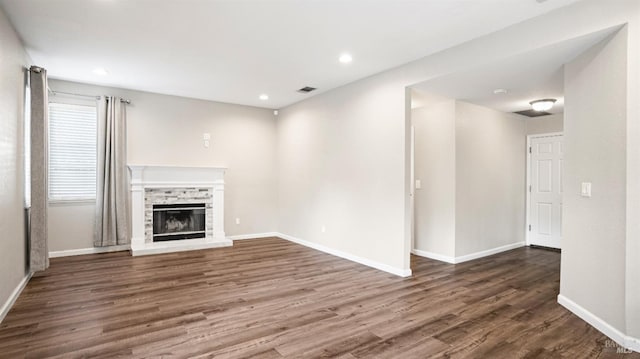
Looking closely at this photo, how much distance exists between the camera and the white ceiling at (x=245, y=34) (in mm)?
2969

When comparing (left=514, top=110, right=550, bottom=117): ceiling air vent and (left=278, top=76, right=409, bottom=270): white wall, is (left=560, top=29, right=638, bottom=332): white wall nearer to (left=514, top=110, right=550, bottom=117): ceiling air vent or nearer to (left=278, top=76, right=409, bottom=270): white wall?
(left=278, top=76, right=409, bottom=270): white wall

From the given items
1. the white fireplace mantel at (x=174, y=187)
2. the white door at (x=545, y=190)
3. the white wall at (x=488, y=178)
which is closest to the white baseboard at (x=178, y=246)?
the white fireplace mantel at (x=174, y=187)

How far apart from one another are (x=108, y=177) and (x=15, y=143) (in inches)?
83.9

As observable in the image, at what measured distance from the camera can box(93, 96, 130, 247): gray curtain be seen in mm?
5496

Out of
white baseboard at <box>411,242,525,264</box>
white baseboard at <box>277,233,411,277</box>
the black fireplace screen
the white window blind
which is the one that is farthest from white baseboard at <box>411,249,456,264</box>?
the white window blind

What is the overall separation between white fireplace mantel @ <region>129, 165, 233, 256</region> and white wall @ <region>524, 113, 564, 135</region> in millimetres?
5951

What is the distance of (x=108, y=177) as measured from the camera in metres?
5.51

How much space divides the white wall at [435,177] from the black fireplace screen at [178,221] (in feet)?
13.2

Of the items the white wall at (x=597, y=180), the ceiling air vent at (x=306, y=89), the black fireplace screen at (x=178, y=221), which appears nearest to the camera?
the white wall at (x=597, y=180)

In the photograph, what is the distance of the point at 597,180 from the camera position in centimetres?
288

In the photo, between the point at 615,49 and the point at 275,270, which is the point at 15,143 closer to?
the point at 275,270

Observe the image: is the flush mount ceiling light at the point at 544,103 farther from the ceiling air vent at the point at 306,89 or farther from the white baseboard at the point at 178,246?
the white baseboard at the point at 178,246

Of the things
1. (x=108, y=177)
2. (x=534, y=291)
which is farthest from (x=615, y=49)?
(x=108, y=177)

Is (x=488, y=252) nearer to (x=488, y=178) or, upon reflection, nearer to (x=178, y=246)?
(x=488, y=178)
